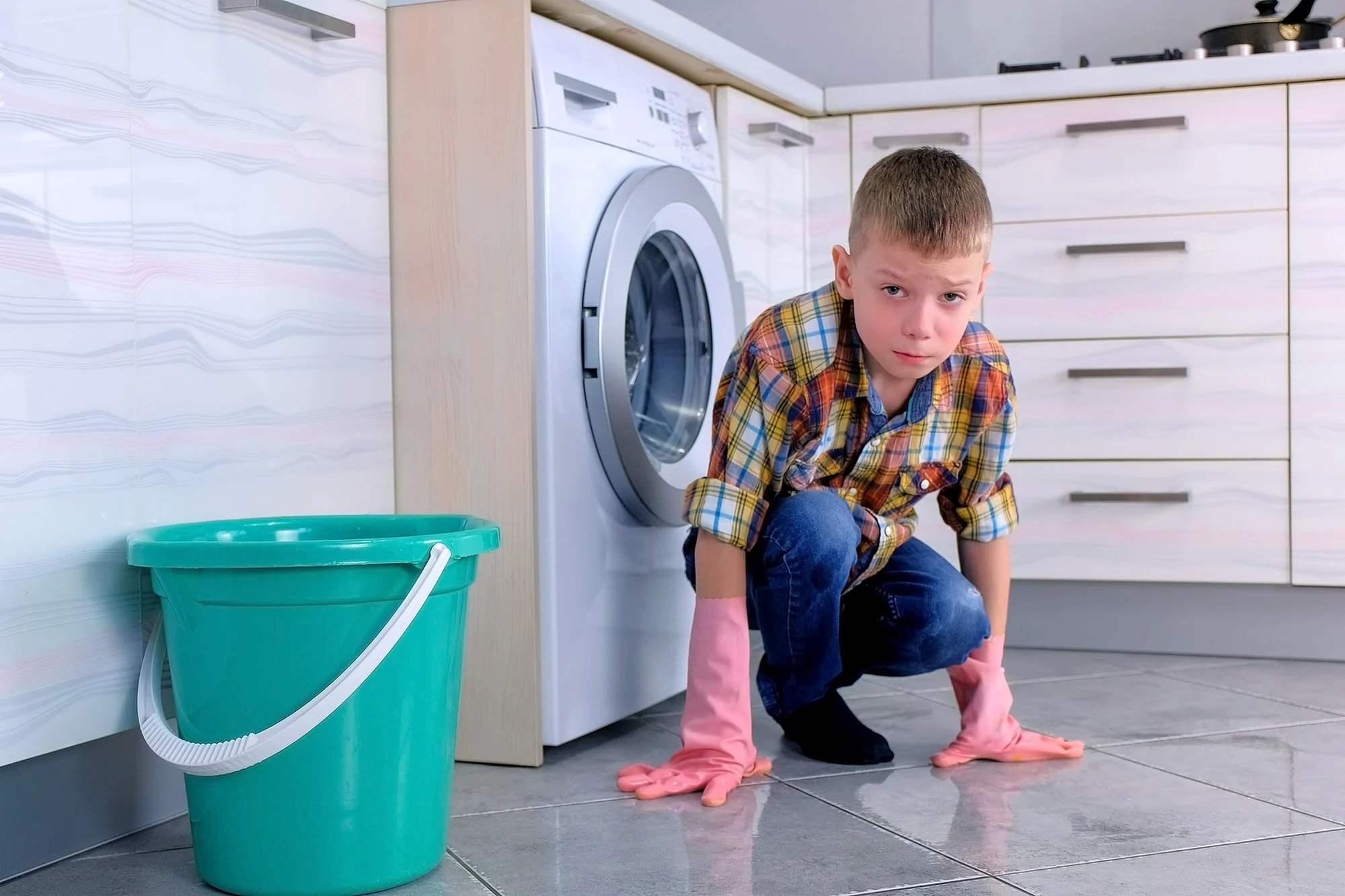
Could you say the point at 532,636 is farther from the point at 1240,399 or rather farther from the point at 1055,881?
the point at 1240,399

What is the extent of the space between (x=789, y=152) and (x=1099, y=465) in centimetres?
78

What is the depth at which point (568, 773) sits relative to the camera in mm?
1682

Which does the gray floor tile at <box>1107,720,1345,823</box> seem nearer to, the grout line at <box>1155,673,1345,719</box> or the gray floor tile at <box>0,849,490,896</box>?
the grout line at <box>1155,673,1345,719</box>

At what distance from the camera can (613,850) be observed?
4.52 ft

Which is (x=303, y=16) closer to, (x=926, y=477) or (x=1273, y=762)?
(x=926, y=477)

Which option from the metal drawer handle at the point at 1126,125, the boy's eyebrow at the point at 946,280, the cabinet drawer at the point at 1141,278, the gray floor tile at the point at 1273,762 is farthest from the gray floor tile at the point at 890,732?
the metal drawer handle at the point at 1126,125

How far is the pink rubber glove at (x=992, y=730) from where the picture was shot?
5.60 feet

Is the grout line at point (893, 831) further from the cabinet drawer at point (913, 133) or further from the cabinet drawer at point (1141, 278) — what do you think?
the cabinet drawer at point (913, 133)

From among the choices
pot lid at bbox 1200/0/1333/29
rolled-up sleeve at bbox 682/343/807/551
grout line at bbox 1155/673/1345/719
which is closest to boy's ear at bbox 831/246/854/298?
rolled-up sleeve at bbox 682/343/807/551

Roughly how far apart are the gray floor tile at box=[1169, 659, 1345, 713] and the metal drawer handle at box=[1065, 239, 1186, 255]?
71cm

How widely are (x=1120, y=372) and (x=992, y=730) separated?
92 cm

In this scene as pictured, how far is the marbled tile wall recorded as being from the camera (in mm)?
1263

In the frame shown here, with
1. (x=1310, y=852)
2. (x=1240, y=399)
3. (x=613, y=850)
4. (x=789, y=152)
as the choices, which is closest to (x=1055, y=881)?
(x=1310, y=852)

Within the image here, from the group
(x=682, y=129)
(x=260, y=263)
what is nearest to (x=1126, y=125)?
(x=682, y=129)
